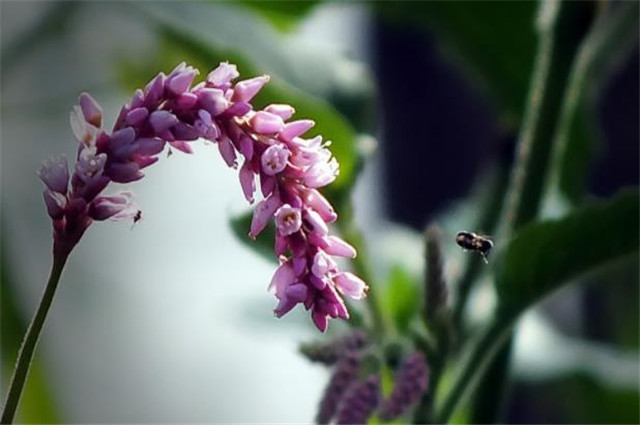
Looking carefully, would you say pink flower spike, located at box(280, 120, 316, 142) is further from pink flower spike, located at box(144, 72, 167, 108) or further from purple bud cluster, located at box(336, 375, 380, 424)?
purple bud cluster, located at box(336, 375, 380, 424)

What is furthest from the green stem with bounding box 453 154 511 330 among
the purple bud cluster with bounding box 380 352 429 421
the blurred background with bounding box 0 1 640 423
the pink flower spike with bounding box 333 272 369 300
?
the pink flower spike with bounding box 333 272 369 300

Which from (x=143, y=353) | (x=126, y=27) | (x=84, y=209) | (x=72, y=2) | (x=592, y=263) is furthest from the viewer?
(x=143, y=353)

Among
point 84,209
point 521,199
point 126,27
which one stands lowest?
point 84,209

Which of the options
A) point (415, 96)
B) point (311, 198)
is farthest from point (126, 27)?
point (311, 198)

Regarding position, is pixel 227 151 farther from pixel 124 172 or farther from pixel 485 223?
pixel 485 223

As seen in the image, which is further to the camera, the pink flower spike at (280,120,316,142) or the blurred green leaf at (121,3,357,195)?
the blurred green leaf at (121,3,357,195)

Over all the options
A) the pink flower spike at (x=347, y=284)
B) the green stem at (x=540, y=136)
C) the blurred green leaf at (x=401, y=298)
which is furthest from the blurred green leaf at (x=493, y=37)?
the pink flower spike at (x=347, y=284)

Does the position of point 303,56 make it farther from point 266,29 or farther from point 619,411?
point 619,411
